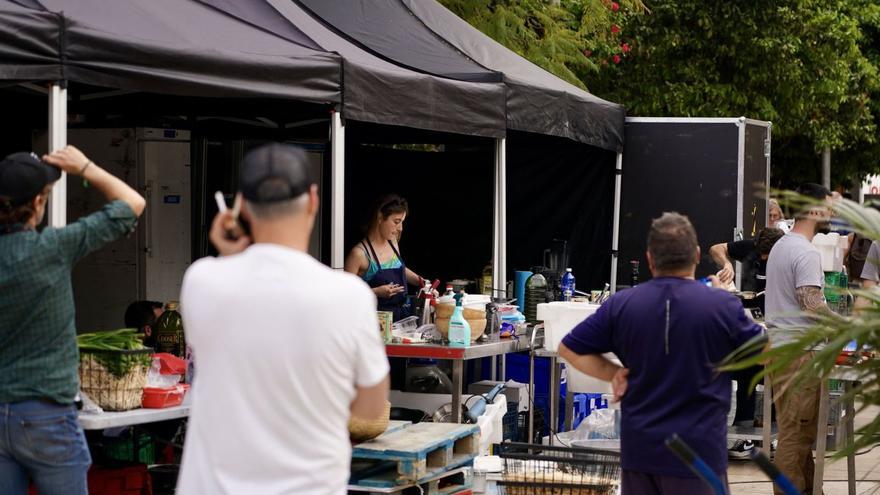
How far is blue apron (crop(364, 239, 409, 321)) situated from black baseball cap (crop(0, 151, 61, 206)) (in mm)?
4230

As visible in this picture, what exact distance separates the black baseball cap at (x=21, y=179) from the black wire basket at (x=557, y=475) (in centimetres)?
230

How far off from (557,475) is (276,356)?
2.79 m

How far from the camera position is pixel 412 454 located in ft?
21.3

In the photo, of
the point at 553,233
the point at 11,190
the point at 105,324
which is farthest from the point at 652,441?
the point at 553,233

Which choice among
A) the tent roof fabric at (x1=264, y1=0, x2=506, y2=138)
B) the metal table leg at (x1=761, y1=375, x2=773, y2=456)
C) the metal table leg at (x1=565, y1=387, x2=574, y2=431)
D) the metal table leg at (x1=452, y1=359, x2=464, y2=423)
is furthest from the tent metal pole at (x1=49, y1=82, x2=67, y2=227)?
the metal table leg at (x1=761, y1=375, x2=773, y2=456)

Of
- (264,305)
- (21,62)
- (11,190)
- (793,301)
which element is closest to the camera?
(264,305)

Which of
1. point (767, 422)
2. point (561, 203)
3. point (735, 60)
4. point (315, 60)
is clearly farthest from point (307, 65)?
point (735, 60)

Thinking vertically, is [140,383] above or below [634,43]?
below

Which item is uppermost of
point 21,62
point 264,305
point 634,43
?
point 634,43

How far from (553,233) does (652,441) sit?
25.3 ft

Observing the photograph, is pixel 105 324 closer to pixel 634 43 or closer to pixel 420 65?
pixel 420 65

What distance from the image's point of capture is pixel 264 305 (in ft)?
10.5

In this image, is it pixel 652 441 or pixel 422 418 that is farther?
pixel 422 418

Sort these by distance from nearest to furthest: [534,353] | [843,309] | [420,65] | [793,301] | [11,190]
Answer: [11,190]
[793,301]
[534,353]
[420,65]
[843,309]
